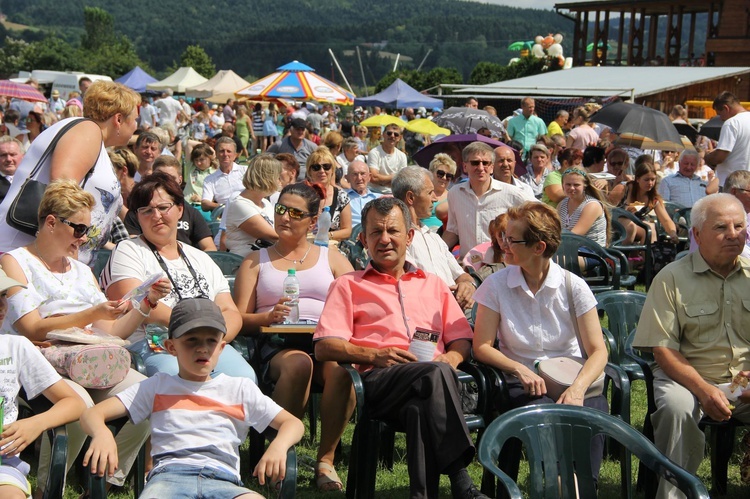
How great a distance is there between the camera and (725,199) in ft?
14.3

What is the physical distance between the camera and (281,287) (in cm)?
491

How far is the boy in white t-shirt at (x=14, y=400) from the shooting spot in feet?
10.4

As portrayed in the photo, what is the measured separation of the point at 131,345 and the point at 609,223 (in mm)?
4826

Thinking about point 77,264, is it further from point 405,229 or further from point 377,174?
point 377,174

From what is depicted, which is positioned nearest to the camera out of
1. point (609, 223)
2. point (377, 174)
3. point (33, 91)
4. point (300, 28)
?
point (609, 223)

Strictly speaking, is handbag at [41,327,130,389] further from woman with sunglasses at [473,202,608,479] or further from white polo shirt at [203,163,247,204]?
white polo shirt at [203,163,247,204]

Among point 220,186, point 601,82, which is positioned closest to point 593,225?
point 220,186

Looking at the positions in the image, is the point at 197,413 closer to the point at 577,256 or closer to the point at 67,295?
the point at 67,295

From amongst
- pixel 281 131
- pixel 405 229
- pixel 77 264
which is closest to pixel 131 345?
pixel 77 264

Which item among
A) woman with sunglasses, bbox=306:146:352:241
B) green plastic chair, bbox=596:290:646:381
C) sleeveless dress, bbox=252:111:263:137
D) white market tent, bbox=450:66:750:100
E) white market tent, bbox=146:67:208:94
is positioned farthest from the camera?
white market tent, bbox=146:67:208:94

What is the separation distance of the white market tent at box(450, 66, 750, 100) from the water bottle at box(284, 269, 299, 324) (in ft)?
79.9

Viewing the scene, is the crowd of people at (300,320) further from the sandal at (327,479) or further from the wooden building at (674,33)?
the wooden building at (674,33)

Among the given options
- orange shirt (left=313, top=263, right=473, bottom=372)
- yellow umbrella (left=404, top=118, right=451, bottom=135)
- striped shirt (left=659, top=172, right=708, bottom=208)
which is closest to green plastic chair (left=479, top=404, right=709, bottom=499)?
orange shirt (left=313, top=263, right=473, bottom=372)

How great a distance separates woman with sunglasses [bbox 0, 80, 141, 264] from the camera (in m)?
4.39
